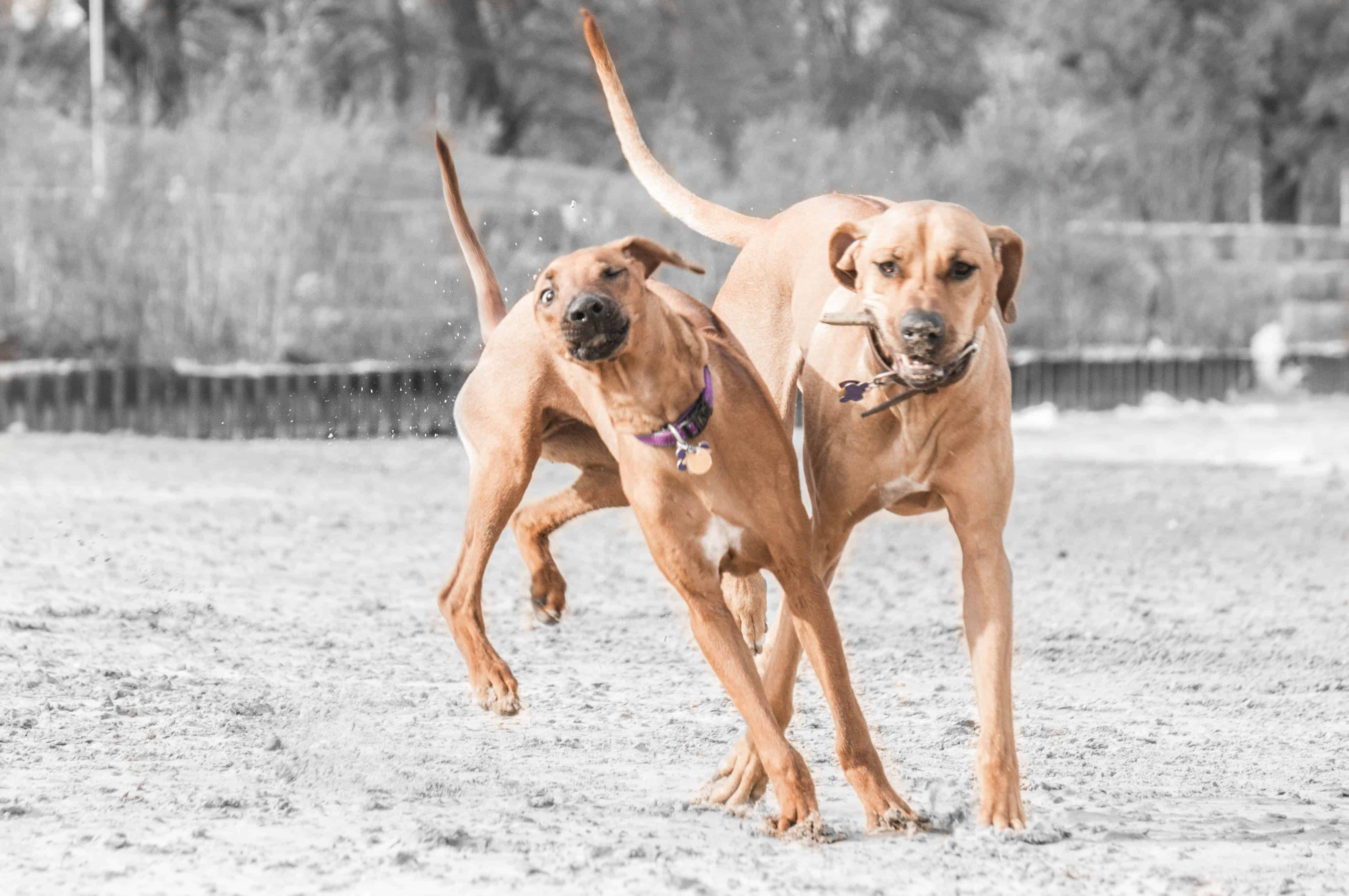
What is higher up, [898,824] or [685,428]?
[685,428]

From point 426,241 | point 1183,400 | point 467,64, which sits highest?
point 467,64

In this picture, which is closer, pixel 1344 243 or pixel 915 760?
pixel 915 760

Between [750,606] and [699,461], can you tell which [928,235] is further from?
[750,606]

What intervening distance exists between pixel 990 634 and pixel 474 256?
A: 233 cm

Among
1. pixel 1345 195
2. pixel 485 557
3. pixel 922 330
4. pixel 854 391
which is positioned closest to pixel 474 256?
pixel 485 557

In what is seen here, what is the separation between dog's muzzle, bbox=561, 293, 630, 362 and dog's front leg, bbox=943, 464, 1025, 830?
1005 millimetres

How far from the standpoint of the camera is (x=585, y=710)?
568cm

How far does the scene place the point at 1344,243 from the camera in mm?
27859

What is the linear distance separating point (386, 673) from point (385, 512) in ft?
14.3

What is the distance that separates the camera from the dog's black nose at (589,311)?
3.89m

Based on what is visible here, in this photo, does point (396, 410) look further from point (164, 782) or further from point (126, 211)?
point (164, 782)

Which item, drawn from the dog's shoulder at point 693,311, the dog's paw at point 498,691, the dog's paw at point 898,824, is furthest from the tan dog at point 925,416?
the dog's paw at point 498,691

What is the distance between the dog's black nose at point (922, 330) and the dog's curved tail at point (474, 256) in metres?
1.86

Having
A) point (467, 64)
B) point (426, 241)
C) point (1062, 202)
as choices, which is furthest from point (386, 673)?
point (467, 64)
